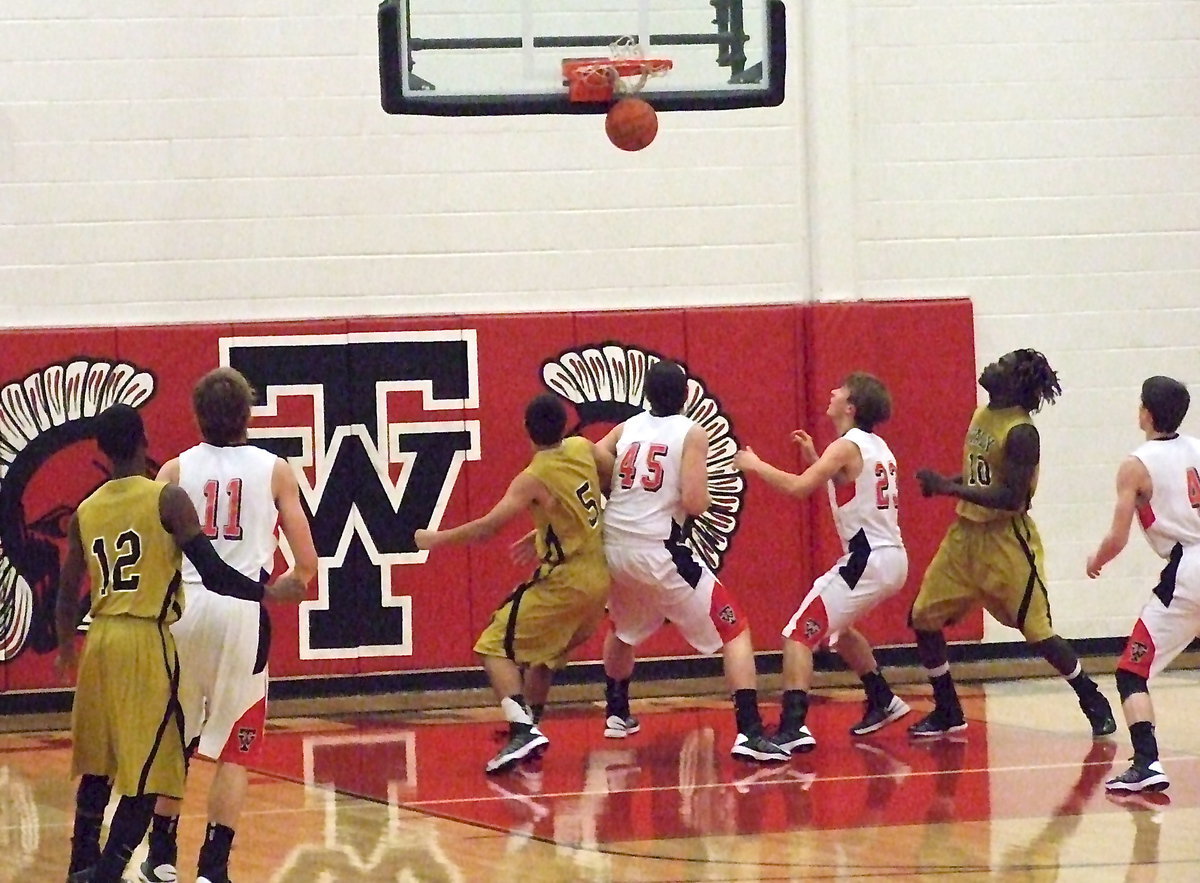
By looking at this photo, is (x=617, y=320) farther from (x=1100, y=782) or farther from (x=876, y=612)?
(x=1100, y=782)

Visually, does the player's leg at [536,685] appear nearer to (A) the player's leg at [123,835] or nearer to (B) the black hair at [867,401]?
(B) the black hair at [867,401]

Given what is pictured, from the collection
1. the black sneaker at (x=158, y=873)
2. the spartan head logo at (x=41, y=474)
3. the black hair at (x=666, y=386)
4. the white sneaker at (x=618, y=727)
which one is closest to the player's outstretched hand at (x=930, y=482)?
the black hair at (x=666, y=386)

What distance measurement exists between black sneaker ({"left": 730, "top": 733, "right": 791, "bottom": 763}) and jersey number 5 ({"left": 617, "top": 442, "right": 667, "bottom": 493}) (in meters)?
1.21

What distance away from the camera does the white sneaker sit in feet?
30.4

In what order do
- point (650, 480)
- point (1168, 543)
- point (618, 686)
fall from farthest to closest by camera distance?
1. point (618, 686)
2. point (650, 480)
3. point (1168, 543)

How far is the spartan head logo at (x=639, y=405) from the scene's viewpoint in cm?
1045

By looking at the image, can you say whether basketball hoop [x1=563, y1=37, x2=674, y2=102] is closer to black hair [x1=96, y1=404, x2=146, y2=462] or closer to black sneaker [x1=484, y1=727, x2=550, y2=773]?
black sneaker [x1=484, y1=727, x2=550, y2=773]

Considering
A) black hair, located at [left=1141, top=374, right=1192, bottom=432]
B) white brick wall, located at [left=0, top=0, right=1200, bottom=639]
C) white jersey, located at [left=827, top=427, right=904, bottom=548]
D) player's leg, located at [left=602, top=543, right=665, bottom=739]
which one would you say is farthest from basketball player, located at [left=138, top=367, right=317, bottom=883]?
white brick wall, located at [left=0, top=0, right=1200, bottom=639]

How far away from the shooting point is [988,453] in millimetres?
8609

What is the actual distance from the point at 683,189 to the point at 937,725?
3420 millimetres

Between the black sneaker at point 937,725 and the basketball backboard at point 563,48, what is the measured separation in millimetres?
3060

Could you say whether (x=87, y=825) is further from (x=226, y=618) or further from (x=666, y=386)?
(x=666, y=386)

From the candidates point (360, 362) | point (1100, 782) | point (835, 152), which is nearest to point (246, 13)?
point (360, 362)

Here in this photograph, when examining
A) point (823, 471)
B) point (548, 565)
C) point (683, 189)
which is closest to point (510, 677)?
point (548, 565)
